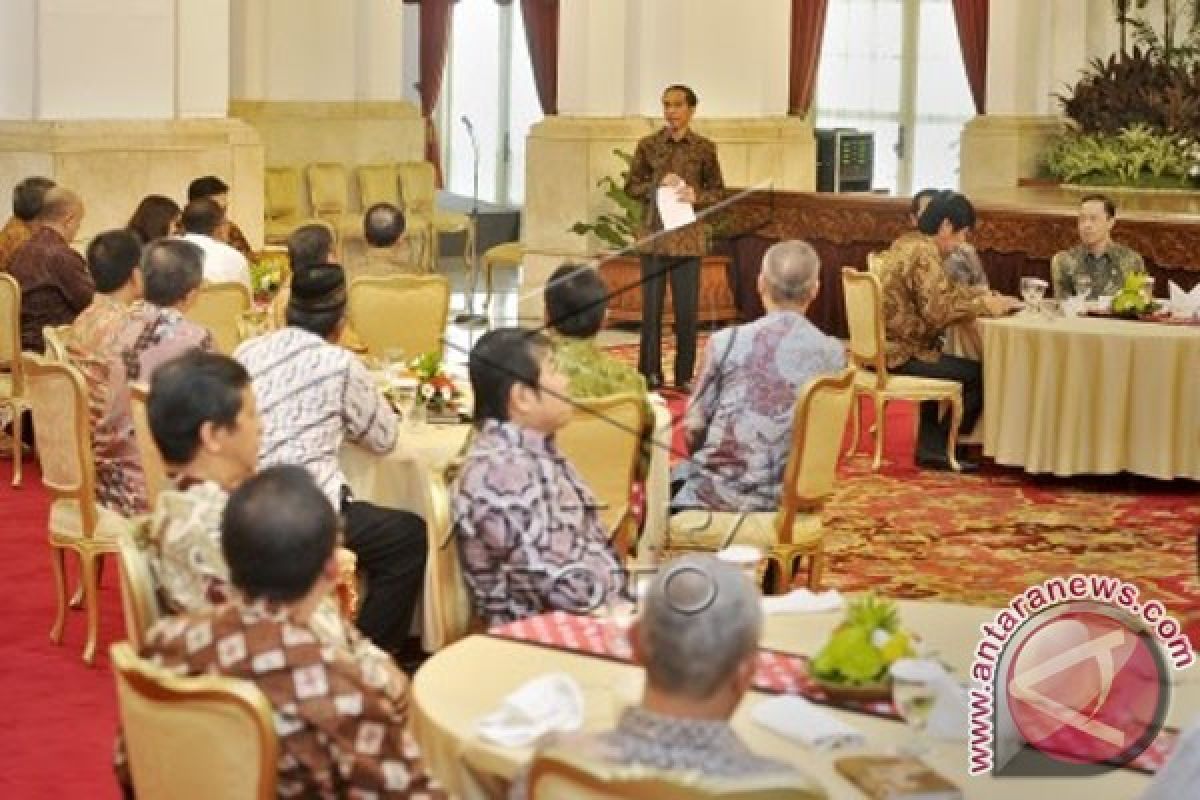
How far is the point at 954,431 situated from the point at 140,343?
444 centimetres

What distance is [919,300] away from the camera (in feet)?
33.7

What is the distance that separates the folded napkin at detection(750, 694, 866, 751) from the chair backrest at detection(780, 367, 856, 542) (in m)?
2.75

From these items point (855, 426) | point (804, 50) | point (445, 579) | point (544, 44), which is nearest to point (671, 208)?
point (855, 426)

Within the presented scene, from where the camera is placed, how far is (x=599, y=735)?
133 inches

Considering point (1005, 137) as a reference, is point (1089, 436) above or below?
below

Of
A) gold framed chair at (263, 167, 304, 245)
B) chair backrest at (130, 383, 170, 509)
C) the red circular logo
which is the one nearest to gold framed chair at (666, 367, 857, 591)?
chair backrest at (130, 383, 170, 509)

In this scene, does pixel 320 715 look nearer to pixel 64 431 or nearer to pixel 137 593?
pixel 137 593

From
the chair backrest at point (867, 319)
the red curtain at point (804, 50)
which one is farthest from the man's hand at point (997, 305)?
Answer: the red curtain at point (804, 50)

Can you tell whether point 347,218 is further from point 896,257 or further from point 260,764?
point 260,764

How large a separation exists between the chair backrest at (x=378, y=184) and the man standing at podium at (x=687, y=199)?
15.4 feet

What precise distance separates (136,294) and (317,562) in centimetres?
404

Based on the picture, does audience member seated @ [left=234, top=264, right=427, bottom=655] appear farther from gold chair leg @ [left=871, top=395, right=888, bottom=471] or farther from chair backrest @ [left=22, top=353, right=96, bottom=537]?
gold chair leg @ [left=871, top=395, right=888, bottom=471]

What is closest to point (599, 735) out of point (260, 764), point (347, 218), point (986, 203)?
point (260, 764)

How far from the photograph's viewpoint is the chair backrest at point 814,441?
6832 mm
